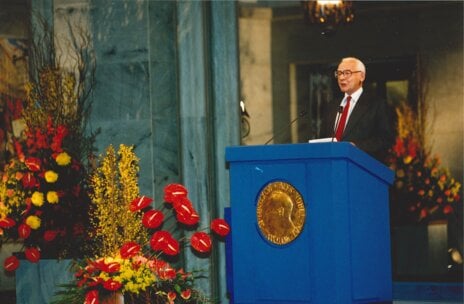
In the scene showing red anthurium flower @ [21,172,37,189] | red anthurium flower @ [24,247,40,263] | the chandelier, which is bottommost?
red anthurium flower @ [24,247,40,263]

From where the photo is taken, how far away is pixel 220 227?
8805 mm

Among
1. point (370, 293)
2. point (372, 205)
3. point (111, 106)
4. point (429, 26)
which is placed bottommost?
point (370, 293)

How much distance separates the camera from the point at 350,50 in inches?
483

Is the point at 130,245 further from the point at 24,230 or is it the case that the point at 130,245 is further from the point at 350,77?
the point at 350,77

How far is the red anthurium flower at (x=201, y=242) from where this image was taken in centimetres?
896

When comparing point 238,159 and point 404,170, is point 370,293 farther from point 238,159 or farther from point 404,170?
point 404,170

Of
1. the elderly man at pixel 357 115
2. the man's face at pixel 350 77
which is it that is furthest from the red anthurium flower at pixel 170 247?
the man's face at pixel 350 77

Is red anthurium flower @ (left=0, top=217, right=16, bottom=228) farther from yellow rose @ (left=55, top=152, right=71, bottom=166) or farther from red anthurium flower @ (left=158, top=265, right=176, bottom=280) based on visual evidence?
red anthurium flower @ (left=158, top=265, right=176, bottom=280)

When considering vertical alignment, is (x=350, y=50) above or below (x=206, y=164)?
above

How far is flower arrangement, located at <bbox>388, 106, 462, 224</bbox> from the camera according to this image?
1162cm

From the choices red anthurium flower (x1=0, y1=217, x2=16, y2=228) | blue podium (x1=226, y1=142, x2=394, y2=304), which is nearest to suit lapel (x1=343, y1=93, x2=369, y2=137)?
blue podium (x1=226, y1=142, x2=394, y2=304)

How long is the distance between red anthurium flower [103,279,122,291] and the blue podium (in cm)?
114

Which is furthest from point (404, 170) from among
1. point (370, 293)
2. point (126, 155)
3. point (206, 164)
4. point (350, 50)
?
point (370, 293)

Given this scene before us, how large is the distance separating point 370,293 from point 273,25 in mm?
A: 5341
